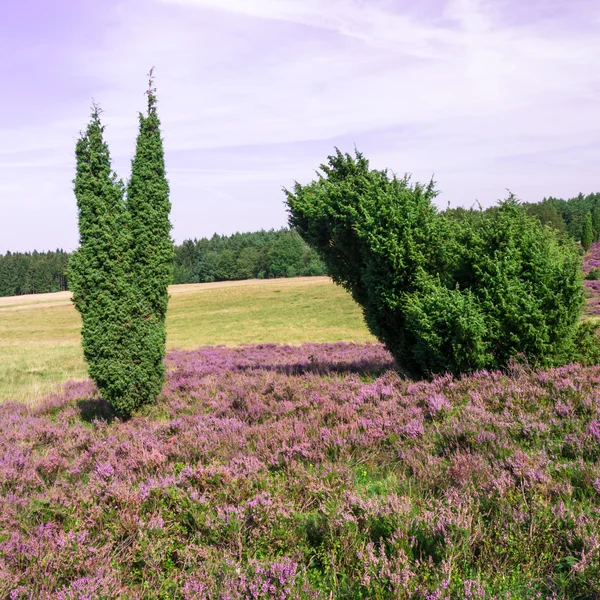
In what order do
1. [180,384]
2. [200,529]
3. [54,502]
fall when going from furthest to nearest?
[180,384]
[54,502]
[200,529]

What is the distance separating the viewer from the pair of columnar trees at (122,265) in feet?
33.5

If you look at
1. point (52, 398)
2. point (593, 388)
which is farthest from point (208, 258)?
point (593, 388)

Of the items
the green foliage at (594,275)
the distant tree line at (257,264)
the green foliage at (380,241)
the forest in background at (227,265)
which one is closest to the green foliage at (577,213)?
the forest in background at (227,265)

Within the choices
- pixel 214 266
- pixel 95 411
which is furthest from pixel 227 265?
pixel 95 411

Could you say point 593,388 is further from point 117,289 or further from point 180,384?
point 180,384

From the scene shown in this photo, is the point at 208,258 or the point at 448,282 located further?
the point at 208,258

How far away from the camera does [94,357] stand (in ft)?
33.9

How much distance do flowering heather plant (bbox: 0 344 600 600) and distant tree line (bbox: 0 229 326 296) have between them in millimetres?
109371

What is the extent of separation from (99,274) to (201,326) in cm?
3563

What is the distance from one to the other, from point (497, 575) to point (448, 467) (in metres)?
1.72

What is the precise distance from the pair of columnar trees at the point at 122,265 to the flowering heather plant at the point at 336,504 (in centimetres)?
273

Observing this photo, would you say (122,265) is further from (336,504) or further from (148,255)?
(336,504)

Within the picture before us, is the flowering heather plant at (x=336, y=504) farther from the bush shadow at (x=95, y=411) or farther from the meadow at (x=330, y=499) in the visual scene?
→ the bush shadow at (x=95, y=411)

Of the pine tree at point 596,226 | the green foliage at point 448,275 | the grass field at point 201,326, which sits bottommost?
the grass field at point 201,326
